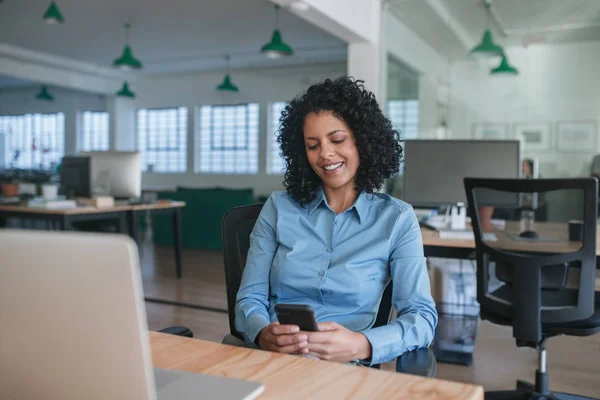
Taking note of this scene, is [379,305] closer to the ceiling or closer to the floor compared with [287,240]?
closer to the floor

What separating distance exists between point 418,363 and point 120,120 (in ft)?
40.4

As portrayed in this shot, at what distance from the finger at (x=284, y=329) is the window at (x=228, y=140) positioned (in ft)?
33.4

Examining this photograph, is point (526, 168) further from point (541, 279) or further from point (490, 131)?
point (541, 279)

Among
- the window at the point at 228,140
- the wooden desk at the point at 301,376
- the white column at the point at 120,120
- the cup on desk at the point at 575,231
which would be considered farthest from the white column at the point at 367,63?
the white column at the point at 120,120

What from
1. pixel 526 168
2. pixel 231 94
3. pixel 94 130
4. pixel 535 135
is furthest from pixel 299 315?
pixel 94 130

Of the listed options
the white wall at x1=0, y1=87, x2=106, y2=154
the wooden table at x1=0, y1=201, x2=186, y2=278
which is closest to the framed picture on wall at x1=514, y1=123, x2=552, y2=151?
the wooden table at x1=0, y1=201, x2=186, y2=278

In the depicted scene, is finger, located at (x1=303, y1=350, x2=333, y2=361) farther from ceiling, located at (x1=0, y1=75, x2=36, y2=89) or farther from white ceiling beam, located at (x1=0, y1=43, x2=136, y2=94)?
ceiling, located at (x1=0, y1=75, x2=36, y2=89)

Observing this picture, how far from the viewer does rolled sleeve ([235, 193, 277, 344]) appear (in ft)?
4.59

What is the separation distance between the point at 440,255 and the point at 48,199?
363cm

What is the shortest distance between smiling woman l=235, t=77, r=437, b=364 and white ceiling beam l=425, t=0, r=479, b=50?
4572 mm

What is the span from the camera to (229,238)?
1.62 m

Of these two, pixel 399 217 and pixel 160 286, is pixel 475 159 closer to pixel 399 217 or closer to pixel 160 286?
pixel 399 217

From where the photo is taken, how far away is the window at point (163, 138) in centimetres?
1224

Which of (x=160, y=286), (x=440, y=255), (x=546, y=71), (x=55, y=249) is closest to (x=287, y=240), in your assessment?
(x=55, y=249)
